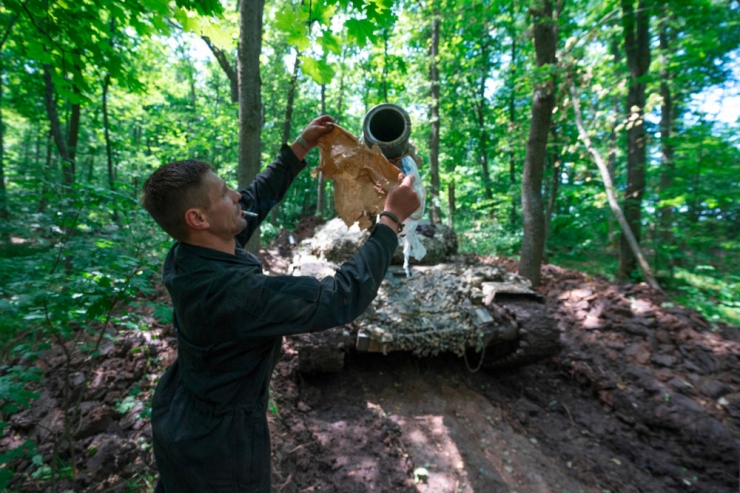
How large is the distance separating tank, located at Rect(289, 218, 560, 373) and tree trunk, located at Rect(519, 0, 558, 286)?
2.18 metres

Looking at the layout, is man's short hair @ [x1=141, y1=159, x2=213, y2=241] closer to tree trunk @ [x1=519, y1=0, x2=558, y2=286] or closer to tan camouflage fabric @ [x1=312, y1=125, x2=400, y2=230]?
tan camouflage fabric @ [x1=312, y1=125, x2=400, y2=230]

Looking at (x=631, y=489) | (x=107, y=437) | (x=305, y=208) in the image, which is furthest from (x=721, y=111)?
(x=305, y=208)

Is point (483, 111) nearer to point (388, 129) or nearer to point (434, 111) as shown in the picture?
point (434, 111)

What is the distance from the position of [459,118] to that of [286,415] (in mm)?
14075

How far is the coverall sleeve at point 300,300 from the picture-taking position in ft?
4.17

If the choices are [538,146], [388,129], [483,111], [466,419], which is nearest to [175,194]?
[388,129]

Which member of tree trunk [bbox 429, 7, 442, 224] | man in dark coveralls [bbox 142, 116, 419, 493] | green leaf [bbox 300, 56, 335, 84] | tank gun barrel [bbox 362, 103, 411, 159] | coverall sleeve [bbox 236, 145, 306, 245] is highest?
tree trunk [bbox 429, 7, 442, 224]

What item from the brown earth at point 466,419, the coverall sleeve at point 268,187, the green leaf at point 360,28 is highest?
the green leaf at point 360,28

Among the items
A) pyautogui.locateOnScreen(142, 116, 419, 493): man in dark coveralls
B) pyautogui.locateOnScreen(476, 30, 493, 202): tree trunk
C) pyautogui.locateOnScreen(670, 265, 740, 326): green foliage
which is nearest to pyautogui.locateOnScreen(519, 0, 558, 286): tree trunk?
pyautogui.locateOnScreen(670, 265, 740, 326): green foliage

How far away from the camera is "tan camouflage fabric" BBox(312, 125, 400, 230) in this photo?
1684mm

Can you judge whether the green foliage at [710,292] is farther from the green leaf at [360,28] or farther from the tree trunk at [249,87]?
the tree trunk at [249,87]

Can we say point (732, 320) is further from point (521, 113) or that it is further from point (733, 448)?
point (521, 113)

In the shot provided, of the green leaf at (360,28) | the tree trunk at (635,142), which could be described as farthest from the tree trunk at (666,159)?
the green leaf at (360,28)

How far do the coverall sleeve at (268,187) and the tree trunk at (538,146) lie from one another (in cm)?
534
